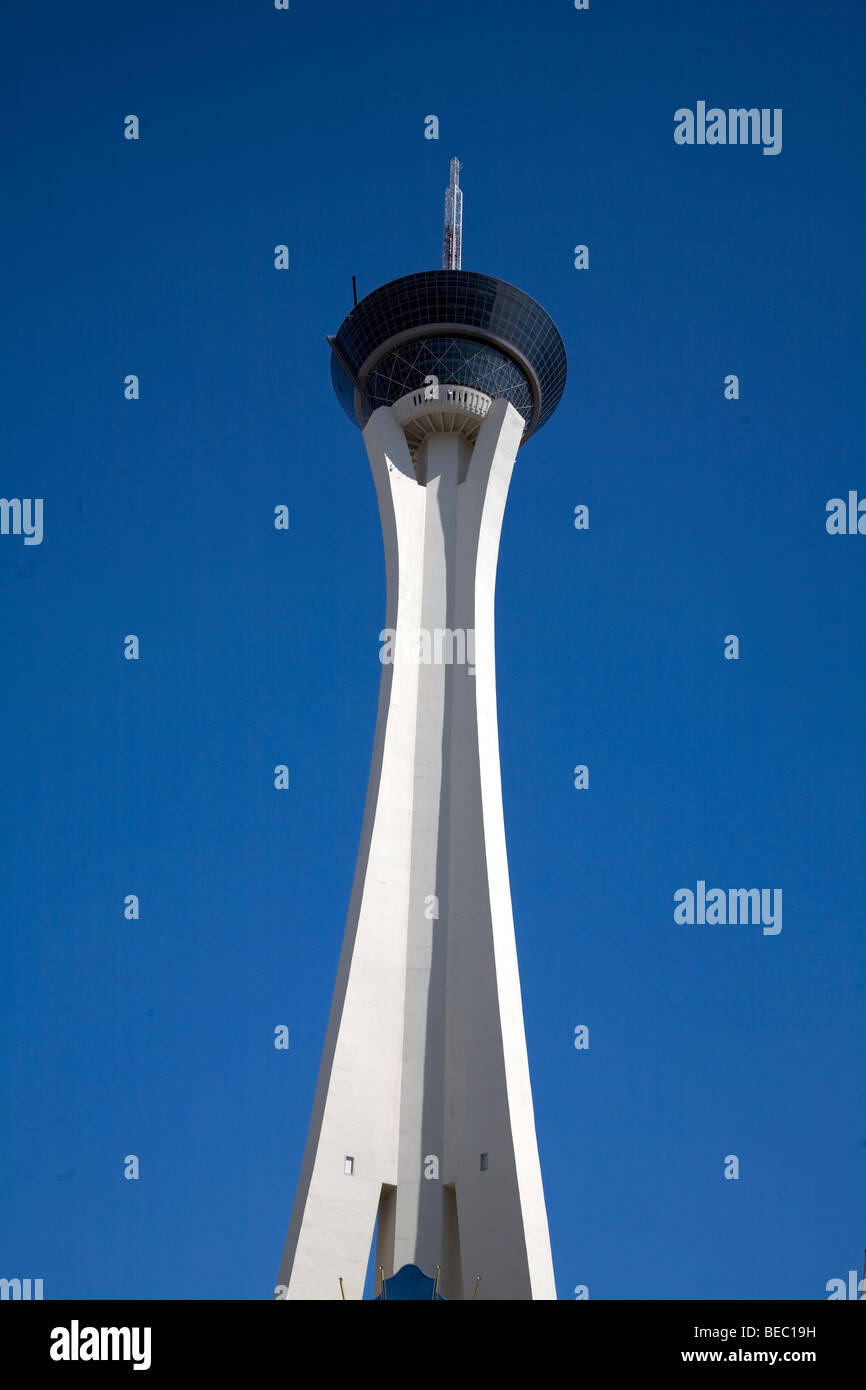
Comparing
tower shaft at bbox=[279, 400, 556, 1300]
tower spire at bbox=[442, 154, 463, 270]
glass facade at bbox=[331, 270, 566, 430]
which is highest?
tower spire at bbox=[442, 154, 463, 270]

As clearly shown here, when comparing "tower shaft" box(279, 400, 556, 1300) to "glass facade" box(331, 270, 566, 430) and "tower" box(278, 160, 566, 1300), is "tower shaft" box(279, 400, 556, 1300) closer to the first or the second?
"tower" box(278, 160, 566, 1300)

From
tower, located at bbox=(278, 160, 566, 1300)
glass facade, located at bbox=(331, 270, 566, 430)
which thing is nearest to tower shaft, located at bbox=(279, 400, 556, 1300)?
tower, located at bbox=(278, 160, 566, 1300)

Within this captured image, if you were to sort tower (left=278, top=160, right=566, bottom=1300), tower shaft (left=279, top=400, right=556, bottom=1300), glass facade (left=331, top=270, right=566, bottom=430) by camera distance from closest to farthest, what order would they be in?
tower shaft (left=279, top=400, right=556, bottom=1300) → tower (left=278, top=160, right=566, bottom=1300) → glass facade (left=331, top=270, right=566, bottom=430)
